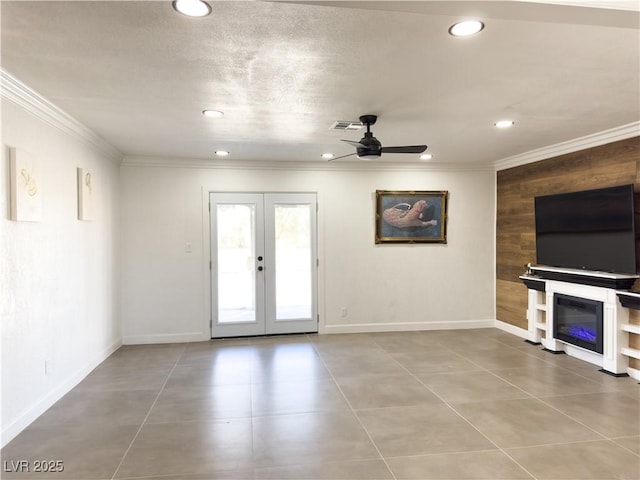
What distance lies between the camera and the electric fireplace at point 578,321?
4.41 metres

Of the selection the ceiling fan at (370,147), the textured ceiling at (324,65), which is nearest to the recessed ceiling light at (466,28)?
the textured ceiling at (324,65)

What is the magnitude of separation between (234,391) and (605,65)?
392cm

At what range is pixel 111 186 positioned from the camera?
5.19 metres

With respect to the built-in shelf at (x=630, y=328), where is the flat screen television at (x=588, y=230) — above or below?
above

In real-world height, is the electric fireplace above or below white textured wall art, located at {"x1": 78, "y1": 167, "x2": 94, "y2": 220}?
below

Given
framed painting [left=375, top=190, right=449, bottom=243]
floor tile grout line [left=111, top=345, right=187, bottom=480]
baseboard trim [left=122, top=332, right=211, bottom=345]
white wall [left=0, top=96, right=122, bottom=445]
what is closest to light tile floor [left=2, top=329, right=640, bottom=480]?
floor tile grout line [left=111, top=345, right=187, bottom=480]

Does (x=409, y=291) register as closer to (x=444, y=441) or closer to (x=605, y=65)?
(x=444, y=441)

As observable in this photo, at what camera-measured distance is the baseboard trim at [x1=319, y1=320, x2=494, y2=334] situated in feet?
20.2

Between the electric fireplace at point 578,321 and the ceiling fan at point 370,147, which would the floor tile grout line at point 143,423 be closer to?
the ceiling fan at point 370,147

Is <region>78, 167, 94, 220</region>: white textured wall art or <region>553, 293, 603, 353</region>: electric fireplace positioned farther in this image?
<region>553, 293, 603, 353</region>: electric fireplace

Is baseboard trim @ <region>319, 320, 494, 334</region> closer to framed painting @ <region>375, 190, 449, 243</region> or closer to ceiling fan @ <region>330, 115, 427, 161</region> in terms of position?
framed painting @ <region>375, 190, 449, 243</region>

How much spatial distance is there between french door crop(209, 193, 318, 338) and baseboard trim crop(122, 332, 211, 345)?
18 cm

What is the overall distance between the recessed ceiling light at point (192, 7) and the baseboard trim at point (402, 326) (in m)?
4.92

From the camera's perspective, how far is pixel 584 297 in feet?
15.0
